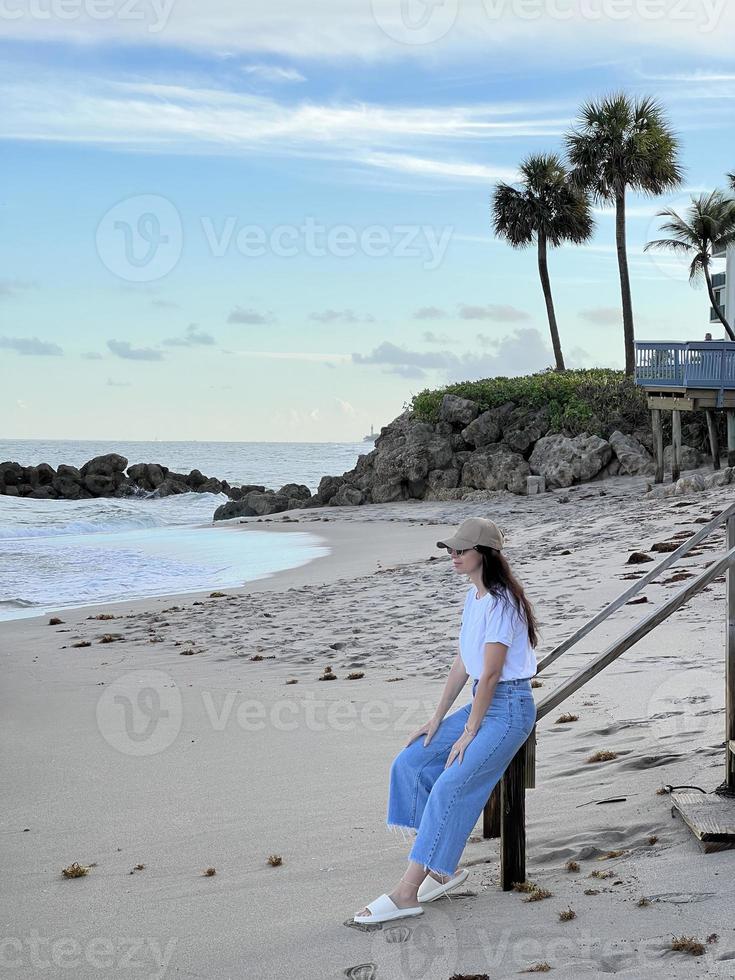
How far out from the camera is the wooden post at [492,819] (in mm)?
4551

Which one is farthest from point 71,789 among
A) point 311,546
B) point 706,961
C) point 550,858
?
point 311,546

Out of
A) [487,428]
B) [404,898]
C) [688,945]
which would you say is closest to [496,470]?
[487,428]

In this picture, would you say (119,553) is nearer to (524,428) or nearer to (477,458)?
(477,458)

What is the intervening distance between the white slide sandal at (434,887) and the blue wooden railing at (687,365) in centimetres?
1941

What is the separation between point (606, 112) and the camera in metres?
33.3

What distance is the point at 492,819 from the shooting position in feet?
15.1

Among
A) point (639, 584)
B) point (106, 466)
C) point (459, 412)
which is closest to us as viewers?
point (639, 584)

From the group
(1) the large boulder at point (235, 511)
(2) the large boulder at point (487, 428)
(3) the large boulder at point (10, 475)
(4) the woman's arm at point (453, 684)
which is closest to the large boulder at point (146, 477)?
(3) the large boulder at point (10, 475)

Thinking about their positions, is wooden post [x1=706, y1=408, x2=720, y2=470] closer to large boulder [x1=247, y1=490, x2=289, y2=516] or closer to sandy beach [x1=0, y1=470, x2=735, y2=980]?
large boulder [x1=247, y1=490, x2=289, y2=516]

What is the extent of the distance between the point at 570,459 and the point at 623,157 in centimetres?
1203

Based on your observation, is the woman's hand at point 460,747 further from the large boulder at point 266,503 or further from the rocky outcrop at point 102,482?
the rocky outcrop at point 102,482

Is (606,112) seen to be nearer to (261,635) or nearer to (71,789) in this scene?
(261,635)

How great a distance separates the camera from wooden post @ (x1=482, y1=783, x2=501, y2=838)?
455 centimetres

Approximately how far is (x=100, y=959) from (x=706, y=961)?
2.13m
